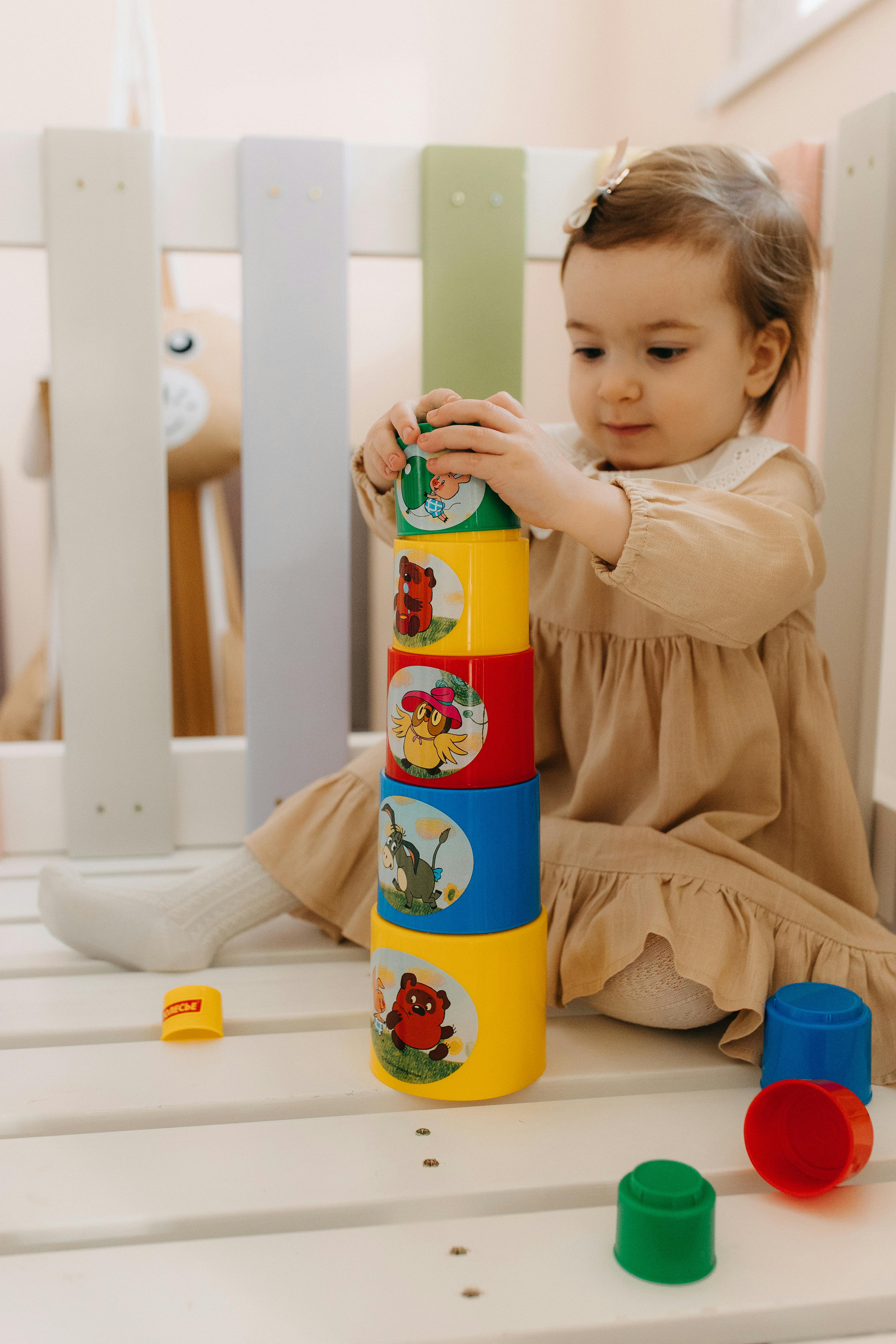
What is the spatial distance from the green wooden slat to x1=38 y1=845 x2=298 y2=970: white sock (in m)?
0.49

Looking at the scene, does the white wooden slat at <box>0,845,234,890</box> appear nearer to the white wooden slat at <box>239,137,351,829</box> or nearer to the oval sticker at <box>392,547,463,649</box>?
the white wooden slat at <box>239,137,351,829</box>

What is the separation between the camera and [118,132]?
1.05 metres

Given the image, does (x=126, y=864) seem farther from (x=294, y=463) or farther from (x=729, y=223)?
(x=729, y=223)

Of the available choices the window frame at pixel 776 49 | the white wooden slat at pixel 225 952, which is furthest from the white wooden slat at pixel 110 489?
the window frame at pixel 776 49

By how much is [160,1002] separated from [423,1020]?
0.80 ft

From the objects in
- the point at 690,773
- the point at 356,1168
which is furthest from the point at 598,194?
the point at 356,1168

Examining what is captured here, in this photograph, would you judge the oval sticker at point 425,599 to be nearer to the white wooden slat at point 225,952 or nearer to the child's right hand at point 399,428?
the child's right hand at point 399,428

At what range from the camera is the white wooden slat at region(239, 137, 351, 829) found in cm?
106

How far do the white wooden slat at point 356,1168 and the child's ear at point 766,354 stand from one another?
21.9 inches

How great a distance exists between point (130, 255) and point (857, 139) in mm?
677

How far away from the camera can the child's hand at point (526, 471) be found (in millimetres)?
677

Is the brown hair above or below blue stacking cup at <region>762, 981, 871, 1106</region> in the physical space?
above

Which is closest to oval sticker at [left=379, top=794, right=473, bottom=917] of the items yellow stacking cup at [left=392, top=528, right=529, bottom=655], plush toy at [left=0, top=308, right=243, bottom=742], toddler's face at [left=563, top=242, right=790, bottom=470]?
yellow stacking cup at [left=392, top=528, right=529, bottom=655]

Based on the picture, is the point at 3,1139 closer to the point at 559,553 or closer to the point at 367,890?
the point at 367,890
